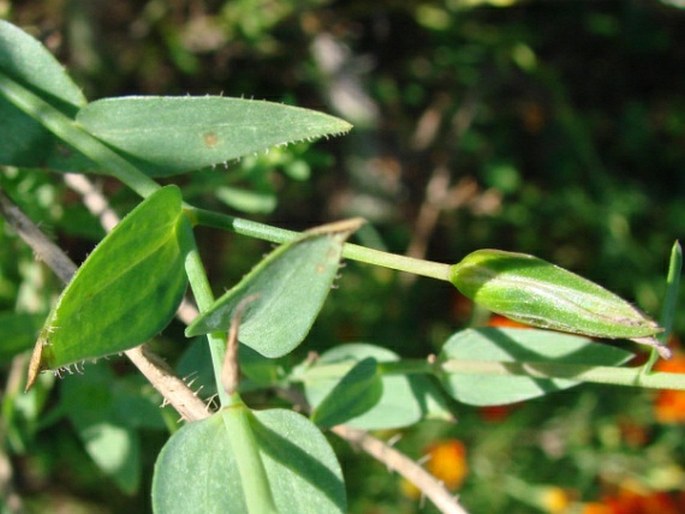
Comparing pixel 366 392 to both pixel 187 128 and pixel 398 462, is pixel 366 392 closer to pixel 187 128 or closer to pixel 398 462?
pixel 398 462

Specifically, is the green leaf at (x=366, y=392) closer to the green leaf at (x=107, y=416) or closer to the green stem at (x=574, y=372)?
the green stem at (x=574, y=372)

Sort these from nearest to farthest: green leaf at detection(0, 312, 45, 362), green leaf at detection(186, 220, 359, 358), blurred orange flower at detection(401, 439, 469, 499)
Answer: green leaf at detection(186, 220, 359, 358) < green leaf at detection(0, 312, 45, 362) < blurred orange flower at detection(401, 439, 469, 499)

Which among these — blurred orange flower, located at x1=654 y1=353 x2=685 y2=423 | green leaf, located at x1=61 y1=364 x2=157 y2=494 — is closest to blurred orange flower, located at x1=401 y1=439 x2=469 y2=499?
blurred orange flower, located at x1=654 y1=353 x2=685 y2=423

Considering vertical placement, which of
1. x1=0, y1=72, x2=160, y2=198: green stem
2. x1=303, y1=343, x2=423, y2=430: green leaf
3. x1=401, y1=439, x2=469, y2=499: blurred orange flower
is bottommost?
x1=401, y1=439, x2=469, y2=499: blurred orange flower

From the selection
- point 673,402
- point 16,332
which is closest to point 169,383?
point 16,332

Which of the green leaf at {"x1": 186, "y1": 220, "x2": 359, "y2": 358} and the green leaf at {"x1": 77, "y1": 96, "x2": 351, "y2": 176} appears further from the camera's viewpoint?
the green leaf at {"x1": 77, "y1": 96, "x2": 351, "y2": 176}

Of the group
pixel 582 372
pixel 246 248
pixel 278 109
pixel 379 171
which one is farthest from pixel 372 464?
pixel 278 109

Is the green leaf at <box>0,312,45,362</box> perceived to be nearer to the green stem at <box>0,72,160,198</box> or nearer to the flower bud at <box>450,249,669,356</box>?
the green stem at <box>0,72,160,198</box>

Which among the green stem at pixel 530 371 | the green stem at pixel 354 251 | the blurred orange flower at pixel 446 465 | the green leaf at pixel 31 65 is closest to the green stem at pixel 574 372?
the green stem at pixel 530 371
